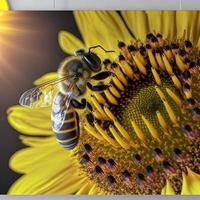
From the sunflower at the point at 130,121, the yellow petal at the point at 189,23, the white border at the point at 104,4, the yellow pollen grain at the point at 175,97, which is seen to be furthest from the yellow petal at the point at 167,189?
the white border at the point at 104,4

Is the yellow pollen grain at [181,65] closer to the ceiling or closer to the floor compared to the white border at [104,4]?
closer to the floor

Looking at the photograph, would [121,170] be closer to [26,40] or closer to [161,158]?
[161,158]

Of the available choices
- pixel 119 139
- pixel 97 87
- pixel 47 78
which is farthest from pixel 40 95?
pixel 119 139

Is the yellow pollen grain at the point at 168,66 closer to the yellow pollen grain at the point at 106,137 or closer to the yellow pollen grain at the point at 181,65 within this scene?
the yellow pollen grain at the point at 181,65

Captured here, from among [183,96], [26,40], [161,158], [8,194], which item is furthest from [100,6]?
[8,194]

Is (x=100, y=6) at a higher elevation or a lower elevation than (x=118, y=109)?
higher

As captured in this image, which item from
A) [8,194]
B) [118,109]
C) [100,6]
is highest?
[100,6]
